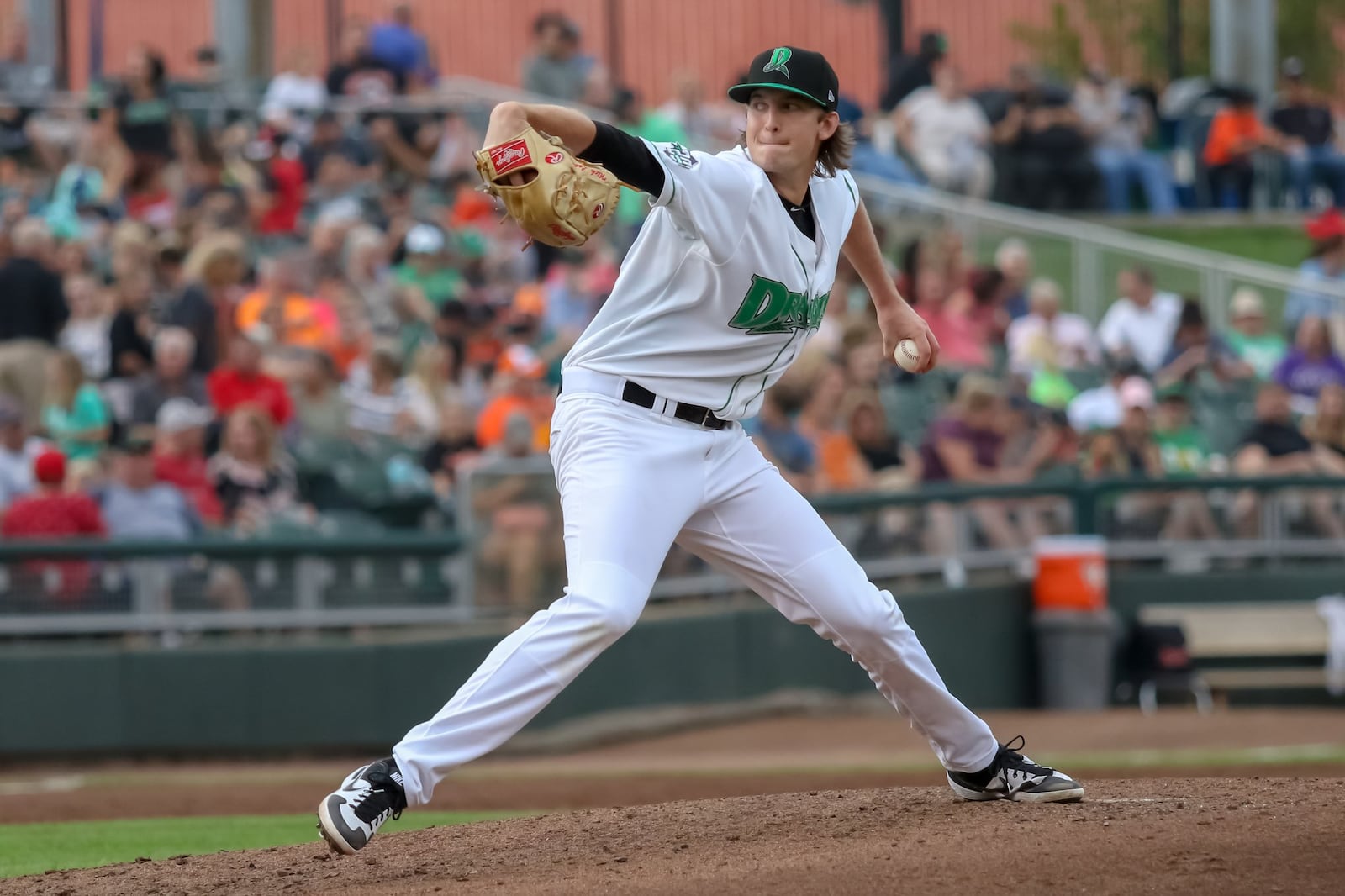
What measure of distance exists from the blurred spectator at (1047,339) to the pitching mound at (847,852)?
8.37 meters

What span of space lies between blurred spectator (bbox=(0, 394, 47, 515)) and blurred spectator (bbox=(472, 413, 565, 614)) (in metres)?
2.39

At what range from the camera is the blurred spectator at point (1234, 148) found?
1855 cm

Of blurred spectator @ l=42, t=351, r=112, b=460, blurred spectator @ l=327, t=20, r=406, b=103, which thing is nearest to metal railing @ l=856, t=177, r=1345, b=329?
blurred spectator @ l=327, t=20, r=406, b=103

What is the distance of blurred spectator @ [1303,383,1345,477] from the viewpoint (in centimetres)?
1324

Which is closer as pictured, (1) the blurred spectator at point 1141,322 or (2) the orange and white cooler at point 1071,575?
(2) the orange and white cooler at point 1071,575

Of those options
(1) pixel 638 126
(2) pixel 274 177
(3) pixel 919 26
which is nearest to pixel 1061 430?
(1) pixel 638 126

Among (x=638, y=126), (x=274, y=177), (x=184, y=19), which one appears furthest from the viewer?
(x=184, y=19)

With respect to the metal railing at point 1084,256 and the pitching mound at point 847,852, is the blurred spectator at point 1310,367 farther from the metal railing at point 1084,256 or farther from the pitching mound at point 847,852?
the pitching mound at point 847,852

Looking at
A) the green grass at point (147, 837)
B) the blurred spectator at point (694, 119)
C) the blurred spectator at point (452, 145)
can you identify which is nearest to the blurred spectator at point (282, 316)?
the blurred spectator at point (452, 145)

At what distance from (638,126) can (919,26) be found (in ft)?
38.1

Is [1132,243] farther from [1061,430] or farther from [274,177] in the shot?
[274,177]

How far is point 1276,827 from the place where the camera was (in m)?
5.19

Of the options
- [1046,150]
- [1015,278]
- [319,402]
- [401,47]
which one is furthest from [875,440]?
[1046,150]

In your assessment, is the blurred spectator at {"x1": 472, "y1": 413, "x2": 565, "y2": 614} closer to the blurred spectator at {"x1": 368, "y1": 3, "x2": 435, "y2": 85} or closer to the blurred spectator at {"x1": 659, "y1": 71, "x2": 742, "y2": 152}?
the blurred spectator at {"x1": 659, "y1": 71, "x2": 742, "y2": 152}
